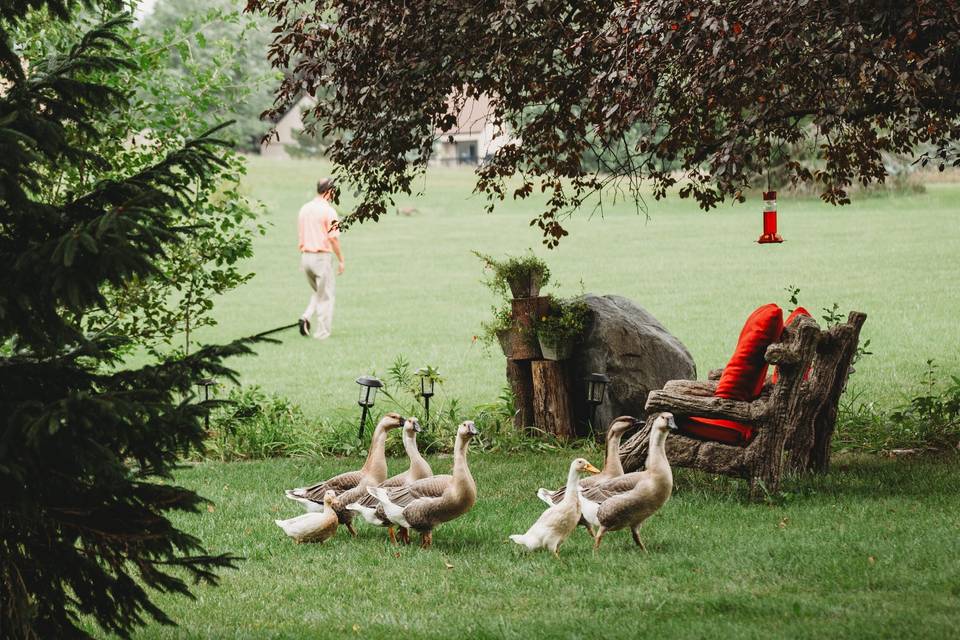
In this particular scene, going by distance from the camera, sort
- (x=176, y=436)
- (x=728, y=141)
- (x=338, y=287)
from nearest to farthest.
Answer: (x=176, y=436), (x=728, y=141), (x=338, y=287)

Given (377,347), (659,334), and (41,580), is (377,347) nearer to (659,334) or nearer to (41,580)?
(659,334)

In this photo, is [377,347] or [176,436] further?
[377,347]

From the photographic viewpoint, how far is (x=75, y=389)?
462cm

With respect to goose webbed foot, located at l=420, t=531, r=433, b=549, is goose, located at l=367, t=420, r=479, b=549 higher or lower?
higher

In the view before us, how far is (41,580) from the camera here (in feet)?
14.9

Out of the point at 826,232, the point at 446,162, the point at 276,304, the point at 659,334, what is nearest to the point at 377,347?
the point at 276,304

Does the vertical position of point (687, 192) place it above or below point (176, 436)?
above

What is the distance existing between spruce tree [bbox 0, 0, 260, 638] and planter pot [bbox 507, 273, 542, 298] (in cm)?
634

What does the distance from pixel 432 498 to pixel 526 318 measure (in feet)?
13.4

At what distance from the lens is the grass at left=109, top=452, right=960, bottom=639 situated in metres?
5.37

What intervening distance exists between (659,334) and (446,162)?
67.8m

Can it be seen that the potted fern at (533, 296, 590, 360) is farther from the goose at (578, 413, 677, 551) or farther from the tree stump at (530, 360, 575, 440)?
the goose at (578, 413, 677, 551)

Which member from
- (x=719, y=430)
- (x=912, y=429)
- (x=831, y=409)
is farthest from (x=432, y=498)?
(x=912, y=429)

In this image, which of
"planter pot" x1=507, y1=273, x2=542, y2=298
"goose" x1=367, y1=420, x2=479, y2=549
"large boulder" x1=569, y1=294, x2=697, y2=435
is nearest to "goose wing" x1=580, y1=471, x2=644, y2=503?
"goose" x1=367, y1=420, x2=479, y2=549
